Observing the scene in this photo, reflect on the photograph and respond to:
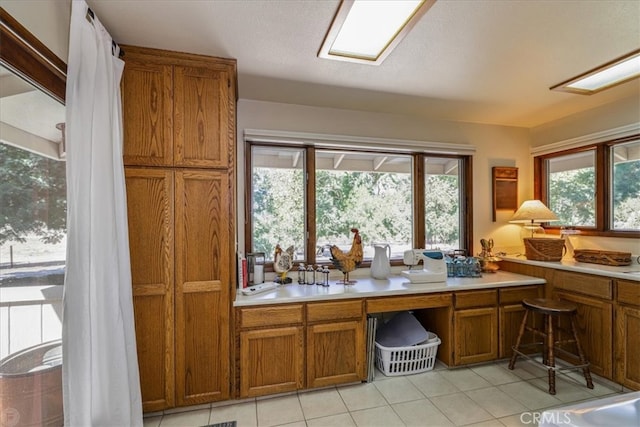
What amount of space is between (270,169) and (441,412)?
2.39 metres

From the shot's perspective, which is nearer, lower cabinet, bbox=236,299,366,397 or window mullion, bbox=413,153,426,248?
lower cabinet, bbox=236,299,366,397

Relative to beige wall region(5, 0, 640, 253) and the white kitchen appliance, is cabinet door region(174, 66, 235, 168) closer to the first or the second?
beige wall region(5, 0, 640, 253)

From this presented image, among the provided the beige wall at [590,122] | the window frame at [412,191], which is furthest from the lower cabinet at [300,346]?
the beige wall at [590,122]

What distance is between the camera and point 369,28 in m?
1.74

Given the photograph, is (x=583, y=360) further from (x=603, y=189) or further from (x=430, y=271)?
(x=603, y=189)

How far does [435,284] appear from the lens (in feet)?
8.62

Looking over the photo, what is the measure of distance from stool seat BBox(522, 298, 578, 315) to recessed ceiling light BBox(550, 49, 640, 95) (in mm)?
1829

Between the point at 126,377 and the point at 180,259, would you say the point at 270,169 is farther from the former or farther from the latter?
the point at 126,377

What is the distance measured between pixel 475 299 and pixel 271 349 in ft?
5.95

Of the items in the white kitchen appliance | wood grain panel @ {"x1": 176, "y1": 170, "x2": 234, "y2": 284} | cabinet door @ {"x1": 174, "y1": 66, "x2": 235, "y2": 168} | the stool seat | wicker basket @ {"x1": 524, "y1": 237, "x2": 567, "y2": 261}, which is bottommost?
the stool seat

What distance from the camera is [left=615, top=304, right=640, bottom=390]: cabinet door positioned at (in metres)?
2.18

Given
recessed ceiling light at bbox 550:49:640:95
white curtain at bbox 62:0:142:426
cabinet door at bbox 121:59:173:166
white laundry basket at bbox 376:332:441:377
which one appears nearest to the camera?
white curtain at bbox 62:0:142:426

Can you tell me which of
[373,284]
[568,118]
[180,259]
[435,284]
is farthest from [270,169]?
[568,118]

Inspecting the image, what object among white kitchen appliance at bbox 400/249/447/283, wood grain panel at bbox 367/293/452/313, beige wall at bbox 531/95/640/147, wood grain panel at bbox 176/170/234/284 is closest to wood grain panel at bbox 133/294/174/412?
wood grain panel at bbox 176/170/234/284
